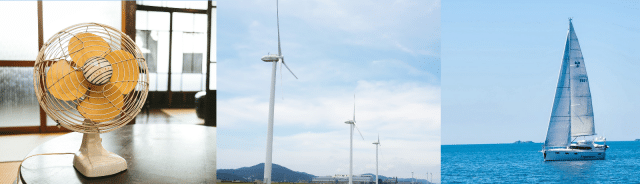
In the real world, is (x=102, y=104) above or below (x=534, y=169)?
above

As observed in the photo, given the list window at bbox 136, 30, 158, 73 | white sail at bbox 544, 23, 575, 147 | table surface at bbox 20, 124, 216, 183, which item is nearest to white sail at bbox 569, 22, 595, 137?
white sail at bbox 544, 23, 575, 147

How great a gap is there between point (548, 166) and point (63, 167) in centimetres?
4537

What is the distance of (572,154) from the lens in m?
24.0

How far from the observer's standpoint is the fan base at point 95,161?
53.6 inches

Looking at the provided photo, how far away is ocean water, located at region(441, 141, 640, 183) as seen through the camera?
1202 inches

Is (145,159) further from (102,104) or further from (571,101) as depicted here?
(571,101)

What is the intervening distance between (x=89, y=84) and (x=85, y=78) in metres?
0.03

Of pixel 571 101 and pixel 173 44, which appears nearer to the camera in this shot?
pixel 173 44

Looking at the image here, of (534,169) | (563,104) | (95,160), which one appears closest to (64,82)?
(95,160)

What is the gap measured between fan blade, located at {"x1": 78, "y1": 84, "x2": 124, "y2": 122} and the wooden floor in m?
1.73

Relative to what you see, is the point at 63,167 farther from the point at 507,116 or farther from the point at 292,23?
the point at 507,116

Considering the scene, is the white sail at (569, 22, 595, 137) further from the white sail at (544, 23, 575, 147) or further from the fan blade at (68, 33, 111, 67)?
the fan blade at (68, 33, 111, 67)

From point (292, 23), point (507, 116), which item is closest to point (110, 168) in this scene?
point (292, 23)

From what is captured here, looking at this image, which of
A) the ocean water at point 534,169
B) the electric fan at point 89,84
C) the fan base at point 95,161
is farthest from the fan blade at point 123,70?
the ocean water at point 534,169
